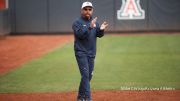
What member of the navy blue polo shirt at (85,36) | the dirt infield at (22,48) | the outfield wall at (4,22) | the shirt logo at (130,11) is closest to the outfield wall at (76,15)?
the shirt logo at (130,11)

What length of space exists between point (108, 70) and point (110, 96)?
4403 mm

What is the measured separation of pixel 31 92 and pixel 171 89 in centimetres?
341

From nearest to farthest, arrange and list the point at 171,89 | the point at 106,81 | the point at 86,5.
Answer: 1. the point at 86,5
2. the point at 171,89
3. the point at 106,81

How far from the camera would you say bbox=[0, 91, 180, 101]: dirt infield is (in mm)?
10320

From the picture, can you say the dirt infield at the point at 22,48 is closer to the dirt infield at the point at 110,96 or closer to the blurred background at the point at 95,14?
the blurred background at the point at 95,14

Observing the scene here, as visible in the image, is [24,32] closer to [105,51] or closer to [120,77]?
[105,51]

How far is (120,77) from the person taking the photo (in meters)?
13.6

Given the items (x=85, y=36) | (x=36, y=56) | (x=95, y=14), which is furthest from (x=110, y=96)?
(x=95, y=14)

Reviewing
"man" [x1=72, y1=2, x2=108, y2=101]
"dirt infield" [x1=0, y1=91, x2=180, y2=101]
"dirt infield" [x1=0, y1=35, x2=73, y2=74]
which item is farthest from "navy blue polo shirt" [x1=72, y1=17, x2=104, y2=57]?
"dirt infield" [x1=0, y1=35, x2=73, y2=74]

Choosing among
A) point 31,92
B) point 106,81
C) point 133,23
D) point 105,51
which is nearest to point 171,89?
point 106,81

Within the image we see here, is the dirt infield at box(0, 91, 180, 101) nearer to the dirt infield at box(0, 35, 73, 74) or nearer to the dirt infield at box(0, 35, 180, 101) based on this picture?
the dirt infield at box(0, 35, 180, 101)

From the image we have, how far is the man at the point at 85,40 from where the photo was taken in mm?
9125

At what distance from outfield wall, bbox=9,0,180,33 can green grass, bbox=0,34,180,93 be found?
7507 millimetres

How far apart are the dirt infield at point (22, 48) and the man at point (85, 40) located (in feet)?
20.5
